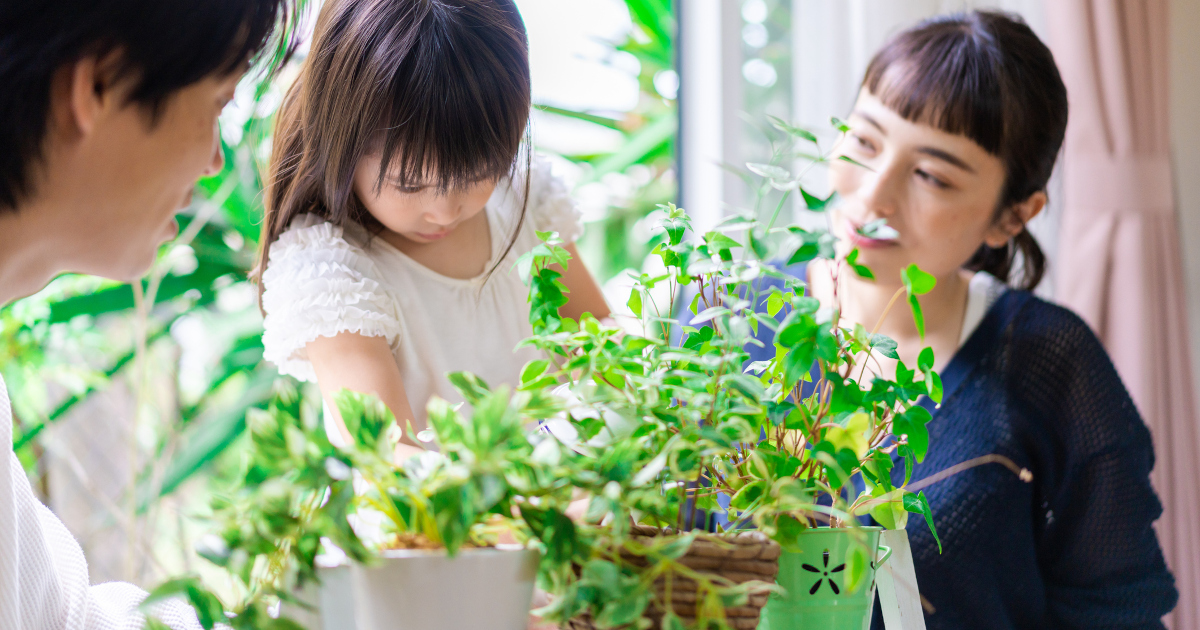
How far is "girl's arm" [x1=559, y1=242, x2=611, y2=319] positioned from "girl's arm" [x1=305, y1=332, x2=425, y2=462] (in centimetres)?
29

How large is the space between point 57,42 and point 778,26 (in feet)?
5.40

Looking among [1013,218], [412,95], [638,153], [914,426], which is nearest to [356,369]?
[412,95]

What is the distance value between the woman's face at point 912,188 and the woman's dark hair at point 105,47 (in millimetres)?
898

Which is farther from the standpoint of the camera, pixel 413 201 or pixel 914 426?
pixel 413 201

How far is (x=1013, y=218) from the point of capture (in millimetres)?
1380

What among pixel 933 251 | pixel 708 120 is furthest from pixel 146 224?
pixel 708 120

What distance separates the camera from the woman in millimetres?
1254

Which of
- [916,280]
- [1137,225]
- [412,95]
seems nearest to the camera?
[916,280]

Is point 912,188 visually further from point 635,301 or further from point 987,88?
point 635,301

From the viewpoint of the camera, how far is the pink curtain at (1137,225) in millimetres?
1676

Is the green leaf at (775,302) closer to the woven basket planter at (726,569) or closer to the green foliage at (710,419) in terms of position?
the green foliage at (710,419)

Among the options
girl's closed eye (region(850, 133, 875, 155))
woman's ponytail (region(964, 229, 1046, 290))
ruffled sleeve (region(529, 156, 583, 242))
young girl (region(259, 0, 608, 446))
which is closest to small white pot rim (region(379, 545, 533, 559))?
young girl (region(259, 0, 608, 446))

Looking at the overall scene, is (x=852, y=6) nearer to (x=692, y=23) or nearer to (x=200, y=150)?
(x=692, y=23)

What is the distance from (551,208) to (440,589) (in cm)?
62
